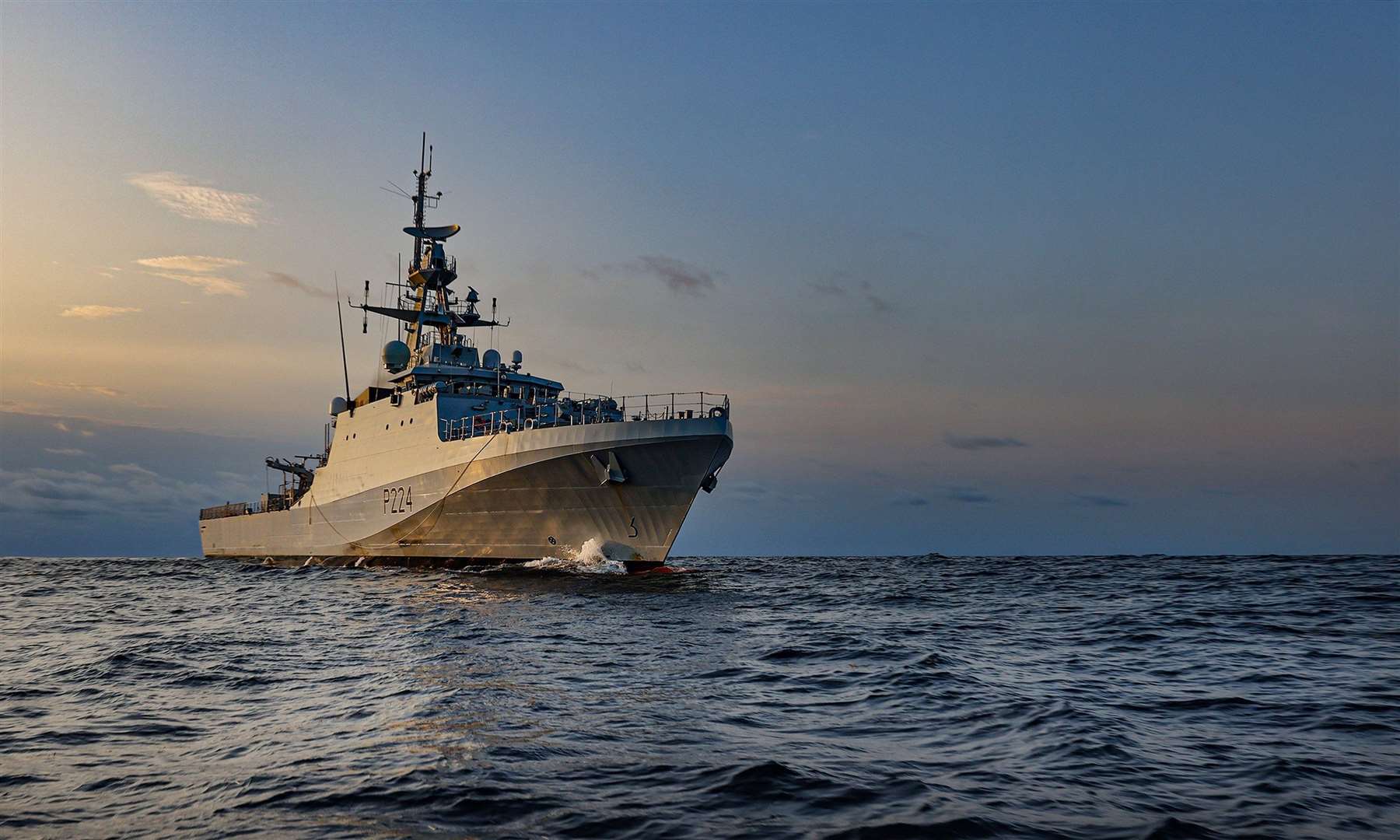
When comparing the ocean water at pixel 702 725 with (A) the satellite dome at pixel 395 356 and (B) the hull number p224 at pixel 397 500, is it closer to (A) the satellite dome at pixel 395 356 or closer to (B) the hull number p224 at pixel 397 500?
(B) the hull number p224 at pixel 397 500

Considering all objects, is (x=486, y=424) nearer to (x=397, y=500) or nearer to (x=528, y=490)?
(x=528, y=490)

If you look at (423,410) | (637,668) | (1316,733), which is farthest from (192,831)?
(423,410)

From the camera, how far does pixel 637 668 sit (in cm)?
1292

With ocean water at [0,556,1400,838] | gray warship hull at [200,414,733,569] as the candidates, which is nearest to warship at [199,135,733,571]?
gray warship hull at [200,414,733,569]

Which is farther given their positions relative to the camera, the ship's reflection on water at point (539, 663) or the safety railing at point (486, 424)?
the safety railing at point (486, 424)

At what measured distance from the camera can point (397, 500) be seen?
37312 millimetres

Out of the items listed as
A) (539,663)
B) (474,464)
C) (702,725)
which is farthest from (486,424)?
(702,725)

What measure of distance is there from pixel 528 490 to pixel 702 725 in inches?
908

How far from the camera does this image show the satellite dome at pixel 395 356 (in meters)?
43.7

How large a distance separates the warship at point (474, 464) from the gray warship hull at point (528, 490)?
0.19 feet

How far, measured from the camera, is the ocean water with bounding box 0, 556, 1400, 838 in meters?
6.42

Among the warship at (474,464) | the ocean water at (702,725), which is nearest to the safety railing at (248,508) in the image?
the warship at (474,464)

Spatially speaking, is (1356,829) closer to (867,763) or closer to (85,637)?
Result: (867,763)

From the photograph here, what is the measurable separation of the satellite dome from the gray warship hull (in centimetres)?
346
